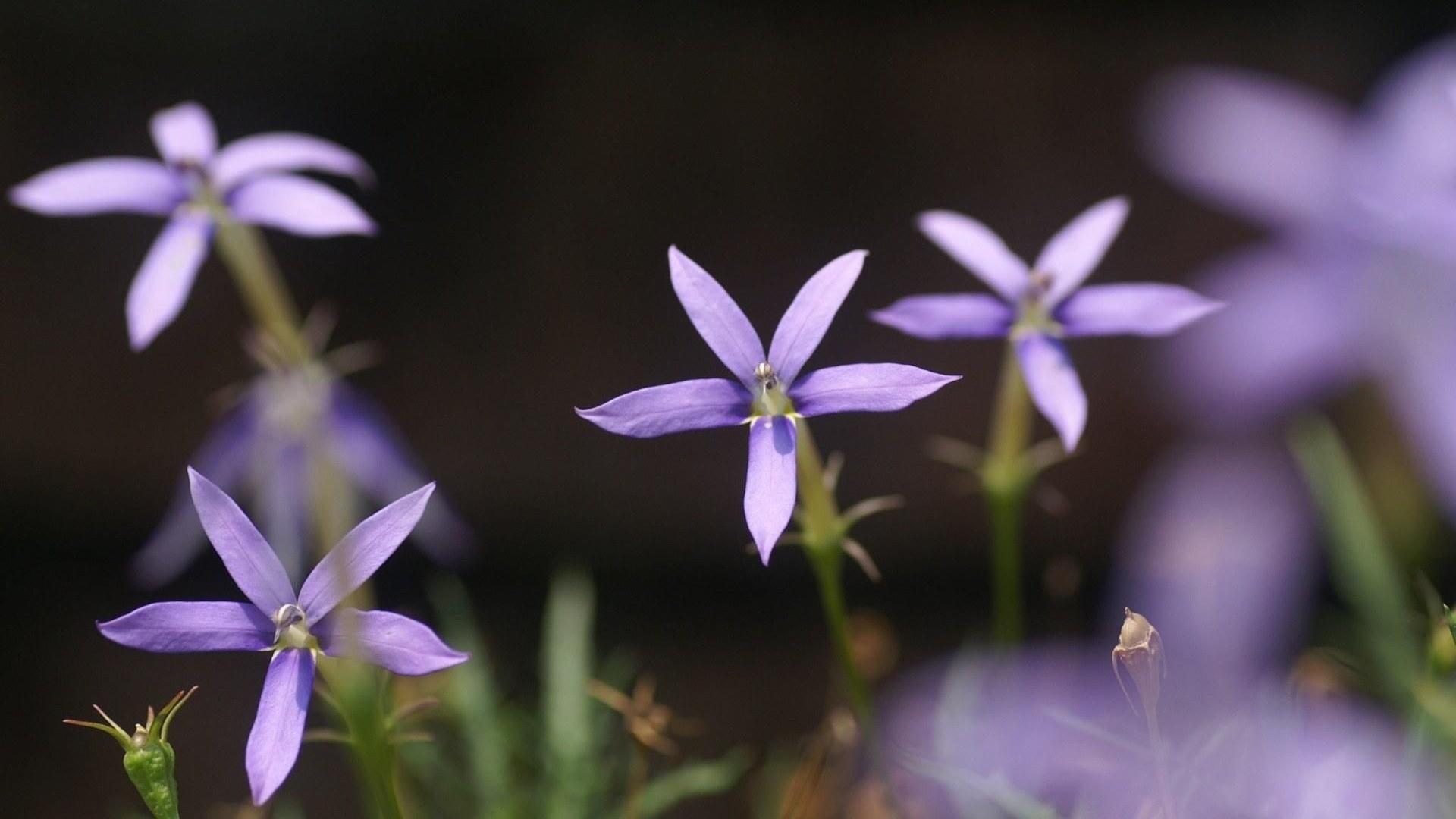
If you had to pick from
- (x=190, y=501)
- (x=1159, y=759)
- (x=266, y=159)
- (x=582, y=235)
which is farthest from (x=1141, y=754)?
(x=582, y=235)

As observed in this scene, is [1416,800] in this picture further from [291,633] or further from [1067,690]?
[291,633]

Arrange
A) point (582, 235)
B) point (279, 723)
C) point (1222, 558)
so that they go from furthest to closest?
point (582, 235)
point (1222, 558)
point (279, 723)

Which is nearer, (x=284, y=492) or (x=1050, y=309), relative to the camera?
(x=1050, y=309)

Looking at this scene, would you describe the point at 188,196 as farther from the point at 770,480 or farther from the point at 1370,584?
the point at 1370,584

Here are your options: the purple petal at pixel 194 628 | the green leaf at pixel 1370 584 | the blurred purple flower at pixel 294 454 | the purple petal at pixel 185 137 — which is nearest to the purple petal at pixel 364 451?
the blurred purple flower at pixel 294 454

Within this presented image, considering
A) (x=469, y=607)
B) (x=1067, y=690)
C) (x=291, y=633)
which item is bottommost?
(x=469, y=607)

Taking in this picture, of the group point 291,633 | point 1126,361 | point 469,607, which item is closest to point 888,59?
point 1126,361

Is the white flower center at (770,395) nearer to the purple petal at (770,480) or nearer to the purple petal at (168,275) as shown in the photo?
the purple petal at (770,480)
